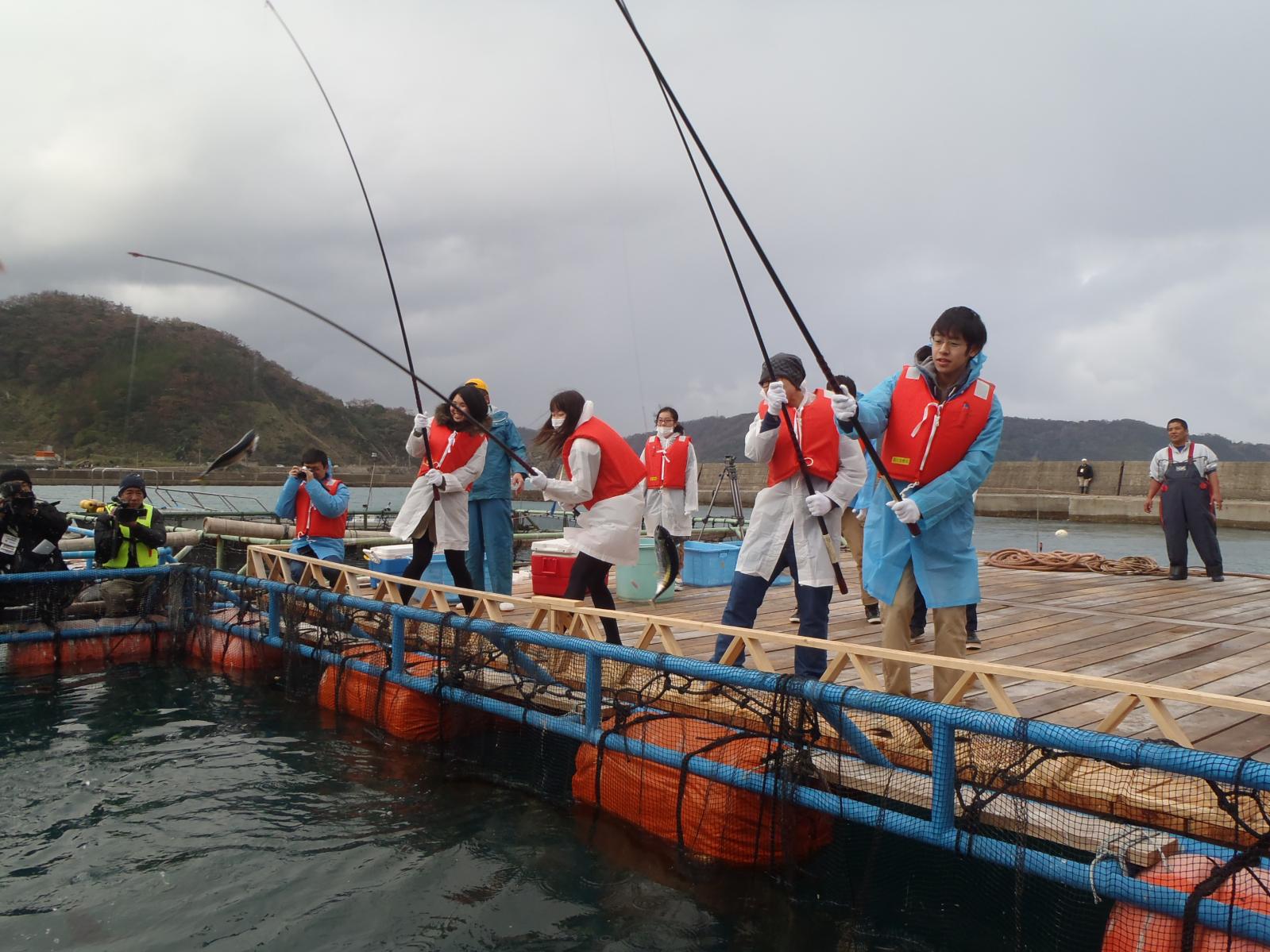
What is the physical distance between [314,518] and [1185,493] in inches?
356

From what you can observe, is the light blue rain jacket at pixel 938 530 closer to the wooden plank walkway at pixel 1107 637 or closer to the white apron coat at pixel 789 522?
the white apron coat at pixel 789 522

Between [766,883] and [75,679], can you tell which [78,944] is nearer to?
[766,883]

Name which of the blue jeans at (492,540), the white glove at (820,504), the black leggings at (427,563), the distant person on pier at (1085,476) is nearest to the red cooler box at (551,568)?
the blue jeans at (492,540)

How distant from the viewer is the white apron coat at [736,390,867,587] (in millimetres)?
4527

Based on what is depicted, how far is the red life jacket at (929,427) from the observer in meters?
3.85

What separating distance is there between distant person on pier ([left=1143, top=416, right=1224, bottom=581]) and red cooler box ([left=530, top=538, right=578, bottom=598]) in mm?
6494

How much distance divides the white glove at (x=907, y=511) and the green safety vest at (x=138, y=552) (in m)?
6.83

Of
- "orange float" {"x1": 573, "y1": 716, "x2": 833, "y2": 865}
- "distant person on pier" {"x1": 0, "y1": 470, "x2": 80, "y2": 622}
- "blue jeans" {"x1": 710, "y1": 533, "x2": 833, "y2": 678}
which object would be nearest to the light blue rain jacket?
"blue jeans" {"x1": 710, "y1": 533, "x2": 833, "y2": 678}

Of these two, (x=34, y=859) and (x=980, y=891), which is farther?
(x=34, y=859)

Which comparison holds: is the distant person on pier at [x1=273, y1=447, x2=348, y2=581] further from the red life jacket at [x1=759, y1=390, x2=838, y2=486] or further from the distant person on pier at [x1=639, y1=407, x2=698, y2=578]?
the red life jacket at [x1=759, y1=390, x2=838, y2=486]

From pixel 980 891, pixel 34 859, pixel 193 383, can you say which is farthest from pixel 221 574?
pixel 193 383

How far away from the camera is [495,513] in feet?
22.6

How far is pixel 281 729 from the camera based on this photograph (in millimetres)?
5664

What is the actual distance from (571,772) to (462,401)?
289 cm
